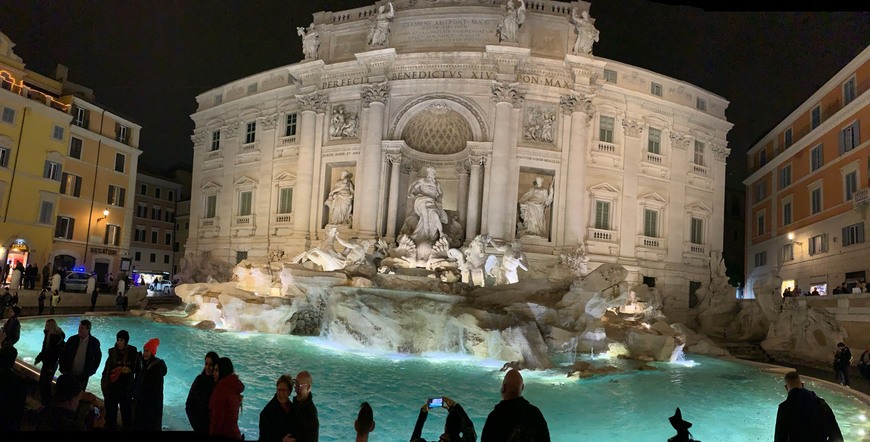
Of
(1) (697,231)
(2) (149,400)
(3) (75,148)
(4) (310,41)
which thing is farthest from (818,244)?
(3) (75,148)

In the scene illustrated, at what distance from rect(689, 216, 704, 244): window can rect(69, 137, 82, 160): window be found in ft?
107

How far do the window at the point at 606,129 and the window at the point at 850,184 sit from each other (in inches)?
407

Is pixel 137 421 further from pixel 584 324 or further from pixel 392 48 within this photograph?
pixel 392 48

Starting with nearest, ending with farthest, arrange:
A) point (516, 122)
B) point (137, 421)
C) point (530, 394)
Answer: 1. point (137, 421)
2. point (530, 394)
3. point (516, 122)

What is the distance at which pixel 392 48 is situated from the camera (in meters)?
23.2

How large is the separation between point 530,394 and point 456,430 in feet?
20.9

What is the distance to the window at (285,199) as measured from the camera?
27.0m

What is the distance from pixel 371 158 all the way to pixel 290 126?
629 cm

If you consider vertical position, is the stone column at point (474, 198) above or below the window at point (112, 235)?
above

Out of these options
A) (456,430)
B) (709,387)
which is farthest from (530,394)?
(456,430)

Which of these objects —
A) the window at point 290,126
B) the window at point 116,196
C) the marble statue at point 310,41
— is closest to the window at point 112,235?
the window at point 116,196

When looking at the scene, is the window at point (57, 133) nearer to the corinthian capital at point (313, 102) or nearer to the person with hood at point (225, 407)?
the corinthian capital at point (313, 102)

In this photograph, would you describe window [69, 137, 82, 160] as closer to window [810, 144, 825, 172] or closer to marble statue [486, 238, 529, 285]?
marble statue [486, 238, 529, 285]

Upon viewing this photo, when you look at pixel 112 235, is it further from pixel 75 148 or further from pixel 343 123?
pixel 343 123
